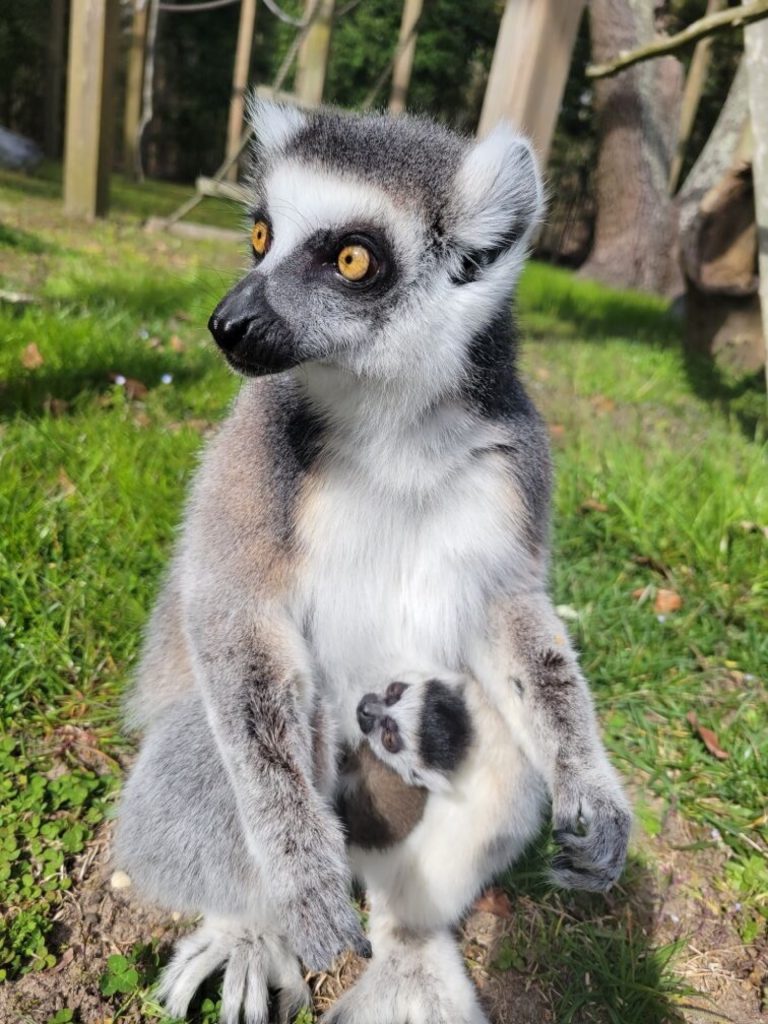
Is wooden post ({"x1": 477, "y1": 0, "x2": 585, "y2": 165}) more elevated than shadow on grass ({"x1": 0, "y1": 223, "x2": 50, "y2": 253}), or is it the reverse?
wooden post ({"x1": 477, "y1": 0, "x2": 585, "y2": 165})

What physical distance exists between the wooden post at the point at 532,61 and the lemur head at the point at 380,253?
8.92 feet

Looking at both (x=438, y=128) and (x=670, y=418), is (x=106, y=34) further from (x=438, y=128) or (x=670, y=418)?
(x=438, y=128)

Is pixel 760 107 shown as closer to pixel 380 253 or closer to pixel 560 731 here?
pixel 380 253

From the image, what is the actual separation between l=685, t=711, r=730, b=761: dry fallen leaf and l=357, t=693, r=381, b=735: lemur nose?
4.65 ft

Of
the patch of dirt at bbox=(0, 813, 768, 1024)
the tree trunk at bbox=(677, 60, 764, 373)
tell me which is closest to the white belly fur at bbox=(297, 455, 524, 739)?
the patch of dirt at bbox=(0, 813, 768, 1024)

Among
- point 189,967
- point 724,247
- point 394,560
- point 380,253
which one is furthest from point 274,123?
point 724,247

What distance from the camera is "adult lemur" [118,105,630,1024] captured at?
66.8 inches

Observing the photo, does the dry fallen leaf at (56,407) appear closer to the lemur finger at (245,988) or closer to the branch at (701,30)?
the lemur finger at (245,988)

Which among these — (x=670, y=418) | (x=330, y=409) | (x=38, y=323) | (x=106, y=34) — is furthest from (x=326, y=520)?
(x=106, y=34)

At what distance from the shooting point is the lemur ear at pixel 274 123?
2.00m

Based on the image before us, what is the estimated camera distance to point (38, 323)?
4.44 meters

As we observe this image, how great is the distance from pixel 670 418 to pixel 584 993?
4.72m

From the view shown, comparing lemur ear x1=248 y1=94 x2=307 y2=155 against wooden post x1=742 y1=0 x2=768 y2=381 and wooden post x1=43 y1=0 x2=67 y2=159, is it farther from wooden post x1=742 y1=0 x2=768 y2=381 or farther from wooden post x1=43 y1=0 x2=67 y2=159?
wooden post x1=43 y1=0 x2=67 y2=159

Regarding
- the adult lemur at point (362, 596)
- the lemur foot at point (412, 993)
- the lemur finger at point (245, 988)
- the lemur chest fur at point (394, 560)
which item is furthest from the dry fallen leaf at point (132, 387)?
the lemur foot at point (412, 993)
